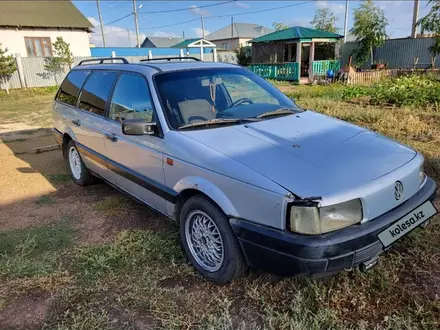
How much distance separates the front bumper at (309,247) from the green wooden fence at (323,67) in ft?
63.2

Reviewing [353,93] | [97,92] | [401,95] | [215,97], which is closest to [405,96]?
[401,95]

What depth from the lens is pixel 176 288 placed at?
279cm

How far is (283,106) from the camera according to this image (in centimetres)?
366

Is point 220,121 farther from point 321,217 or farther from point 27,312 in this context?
point 27,312

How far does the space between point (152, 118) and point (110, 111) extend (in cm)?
91

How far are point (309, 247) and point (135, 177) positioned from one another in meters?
2.03

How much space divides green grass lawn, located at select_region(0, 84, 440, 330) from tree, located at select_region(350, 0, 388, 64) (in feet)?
68.0

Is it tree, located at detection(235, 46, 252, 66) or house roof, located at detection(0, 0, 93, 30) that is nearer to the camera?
house roof, located at detection(0, 0, 93, 30)

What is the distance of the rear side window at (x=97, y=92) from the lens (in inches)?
159

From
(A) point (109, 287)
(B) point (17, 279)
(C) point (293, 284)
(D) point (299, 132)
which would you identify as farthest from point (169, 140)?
(B) point (17, 279)

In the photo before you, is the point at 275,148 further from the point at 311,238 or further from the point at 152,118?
the point at 152,118

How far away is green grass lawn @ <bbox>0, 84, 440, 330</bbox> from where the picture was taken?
2.41 meters

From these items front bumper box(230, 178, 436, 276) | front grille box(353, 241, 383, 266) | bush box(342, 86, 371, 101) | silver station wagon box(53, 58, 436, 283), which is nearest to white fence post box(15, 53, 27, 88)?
bush box(342, 86, 371, 101)

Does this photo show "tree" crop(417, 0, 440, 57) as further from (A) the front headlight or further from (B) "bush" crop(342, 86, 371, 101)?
(A) the front headlight
